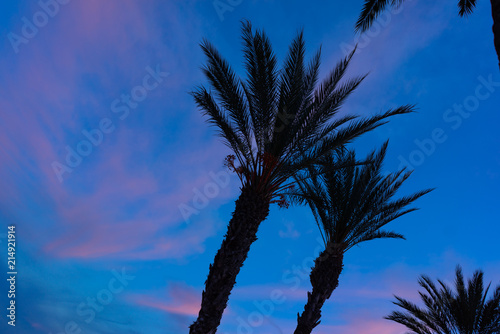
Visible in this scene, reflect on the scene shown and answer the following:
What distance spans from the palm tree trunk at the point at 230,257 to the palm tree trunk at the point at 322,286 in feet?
14.6

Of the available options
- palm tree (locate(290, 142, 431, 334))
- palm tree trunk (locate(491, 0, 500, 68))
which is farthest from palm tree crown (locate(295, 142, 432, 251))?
palm tree trunk (locate(491, 0, 500, 68))

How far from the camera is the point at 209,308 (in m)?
8.62

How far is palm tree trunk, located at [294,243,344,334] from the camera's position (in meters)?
13.0

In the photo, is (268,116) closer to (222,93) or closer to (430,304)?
(222,93)

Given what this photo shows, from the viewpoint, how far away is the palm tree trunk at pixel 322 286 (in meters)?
13.0

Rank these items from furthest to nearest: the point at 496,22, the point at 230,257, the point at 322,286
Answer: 1. the point at 322,286
2. the point at 230,257
3. the point at 496,22

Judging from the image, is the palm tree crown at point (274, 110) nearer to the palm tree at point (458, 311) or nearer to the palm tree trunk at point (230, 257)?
the palm tree trunk at point (230, 257)

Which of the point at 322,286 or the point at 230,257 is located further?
the point at 322,286

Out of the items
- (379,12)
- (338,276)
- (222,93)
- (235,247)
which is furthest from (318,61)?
(338,276)

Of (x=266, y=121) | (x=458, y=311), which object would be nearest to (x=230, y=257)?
(x=266, y=121)

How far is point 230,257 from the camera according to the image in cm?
898

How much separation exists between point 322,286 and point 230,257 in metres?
5.30

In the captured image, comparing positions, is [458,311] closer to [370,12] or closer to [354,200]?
[354,200]

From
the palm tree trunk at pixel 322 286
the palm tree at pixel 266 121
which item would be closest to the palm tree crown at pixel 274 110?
the palm tree at pixel 266 121
